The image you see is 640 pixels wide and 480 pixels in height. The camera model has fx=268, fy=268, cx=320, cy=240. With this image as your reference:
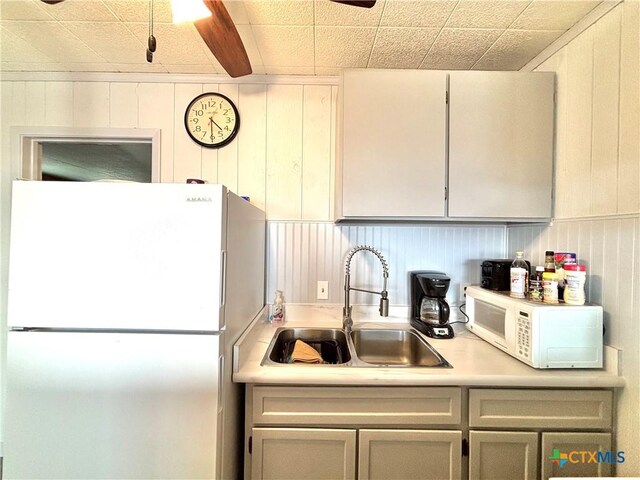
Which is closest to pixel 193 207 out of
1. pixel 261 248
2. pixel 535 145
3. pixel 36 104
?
pixel 261 248

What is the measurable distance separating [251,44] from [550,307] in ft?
5.93

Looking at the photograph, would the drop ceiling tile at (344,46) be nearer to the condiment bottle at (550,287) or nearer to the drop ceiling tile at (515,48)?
the drop ceiling tile at (515,48)

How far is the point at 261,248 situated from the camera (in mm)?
1579

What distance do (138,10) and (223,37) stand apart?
19.3 inches

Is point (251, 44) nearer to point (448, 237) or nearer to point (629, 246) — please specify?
point (448, 237)

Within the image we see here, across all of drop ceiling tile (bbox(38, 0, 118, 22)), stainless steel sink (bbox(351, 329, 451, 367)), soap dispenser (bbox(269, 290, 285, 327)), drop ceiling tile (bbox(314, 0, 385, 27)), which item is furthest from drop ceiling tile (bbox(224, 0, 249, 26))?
stainless steel sink (bbox(351, 329, 451, 367))

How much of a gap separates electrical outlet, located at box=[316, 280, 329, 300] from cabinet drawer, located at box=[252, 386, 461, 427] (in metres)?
0.68

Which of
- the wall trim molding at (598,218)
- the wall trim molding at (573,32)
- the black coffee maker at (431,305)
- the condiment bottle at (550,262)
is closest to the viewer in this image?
the wall trim molding at (598,218)

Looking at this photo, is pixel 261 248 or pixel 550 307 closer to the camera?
pixel 550 307

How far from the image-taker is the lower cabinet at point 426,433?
102 centimetres

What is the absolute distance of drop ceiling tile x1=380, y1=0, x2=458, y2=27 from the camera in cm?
112

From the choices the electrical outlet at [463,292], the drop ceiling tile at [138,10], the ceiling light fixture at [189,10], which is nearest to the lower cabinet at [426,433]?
the electrical outlet at [463,292]

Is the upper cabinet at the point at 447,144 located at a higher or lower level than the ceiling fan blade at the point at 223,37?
lower

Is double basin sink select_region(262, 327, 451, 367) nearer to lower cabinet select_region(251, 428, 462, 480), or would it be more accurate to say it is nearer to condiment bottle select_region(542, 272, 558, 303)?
lower cabinet select_region(251, 428, 462, 480)
